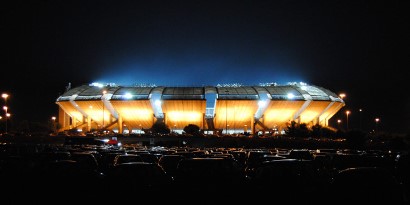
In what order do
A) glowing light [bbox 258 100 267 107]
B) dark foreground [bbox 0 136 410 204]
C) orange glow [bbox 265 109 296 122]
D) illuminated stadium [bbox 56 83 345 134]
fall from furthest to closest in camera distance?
1. orange glow [bbox 265 109 296 122]
2. illuminated stadium [bbox 56 83 345 134]
3. glowing light [bbox 258 100 267 107]
4. dark foreground [bbox 0 136 410 204]

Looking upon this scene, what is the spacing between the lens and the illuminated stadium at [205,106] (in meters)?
124

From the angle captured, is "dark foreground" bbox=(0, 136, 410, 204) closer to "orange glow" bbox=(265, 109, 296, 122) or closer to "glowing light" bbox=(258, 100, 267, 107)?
"glowing light" bbox=(258, 100, 267, 107)

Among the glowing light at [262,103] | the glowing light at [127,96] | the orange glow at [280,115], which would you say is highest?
the glowing light at [127,96]

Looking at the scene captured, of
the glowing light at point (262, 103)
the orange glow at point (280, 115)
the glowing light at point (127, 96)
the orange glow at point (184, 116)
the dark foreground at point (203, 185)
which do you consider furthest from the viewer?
the orange glow at point (184, 116)

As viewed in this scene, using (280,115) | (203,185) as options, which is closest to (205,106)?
(280,115)

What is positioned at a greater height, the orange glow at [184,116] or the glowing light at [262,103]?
the glowing light at [262,103]

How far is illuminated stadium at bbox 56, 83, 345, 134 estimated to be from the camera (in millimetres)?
124250

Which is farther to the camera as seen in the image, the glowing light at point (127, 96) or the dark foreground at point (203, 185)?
the glowing light at point (127, 96)

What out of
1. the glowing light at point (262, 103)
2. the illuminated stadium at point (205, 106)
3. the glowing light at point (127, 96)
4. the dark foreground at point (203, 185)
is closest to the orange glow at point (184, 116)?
the illuminated stadium at point (205, 106)

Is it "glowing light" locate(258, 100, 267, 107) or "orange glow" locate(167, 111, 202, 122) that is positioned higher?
"glowing light" locate(258, 100, 267, 107)

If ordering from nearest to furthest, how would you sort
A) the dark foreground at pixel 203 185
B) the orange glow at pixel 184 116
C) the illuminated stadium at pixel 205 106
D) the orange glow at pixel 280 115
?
the dark foreground at pixel 203 185 < the illuminated stadium at pixel 205 106 < the orange glow at pixel 280 115 < the orange glow at pixel 184 116

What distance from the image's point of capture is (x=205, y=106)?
414 ft

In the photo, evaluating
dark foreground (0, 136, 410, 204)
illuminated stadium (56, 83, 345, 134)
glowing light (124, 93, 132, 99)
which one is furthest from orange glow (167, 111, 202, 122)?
dark foreground (0, 136, 410, 204)

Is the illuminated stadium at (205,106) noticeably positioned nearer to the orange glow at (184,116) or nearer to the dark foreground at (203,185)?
the orange glow at (184,116)
